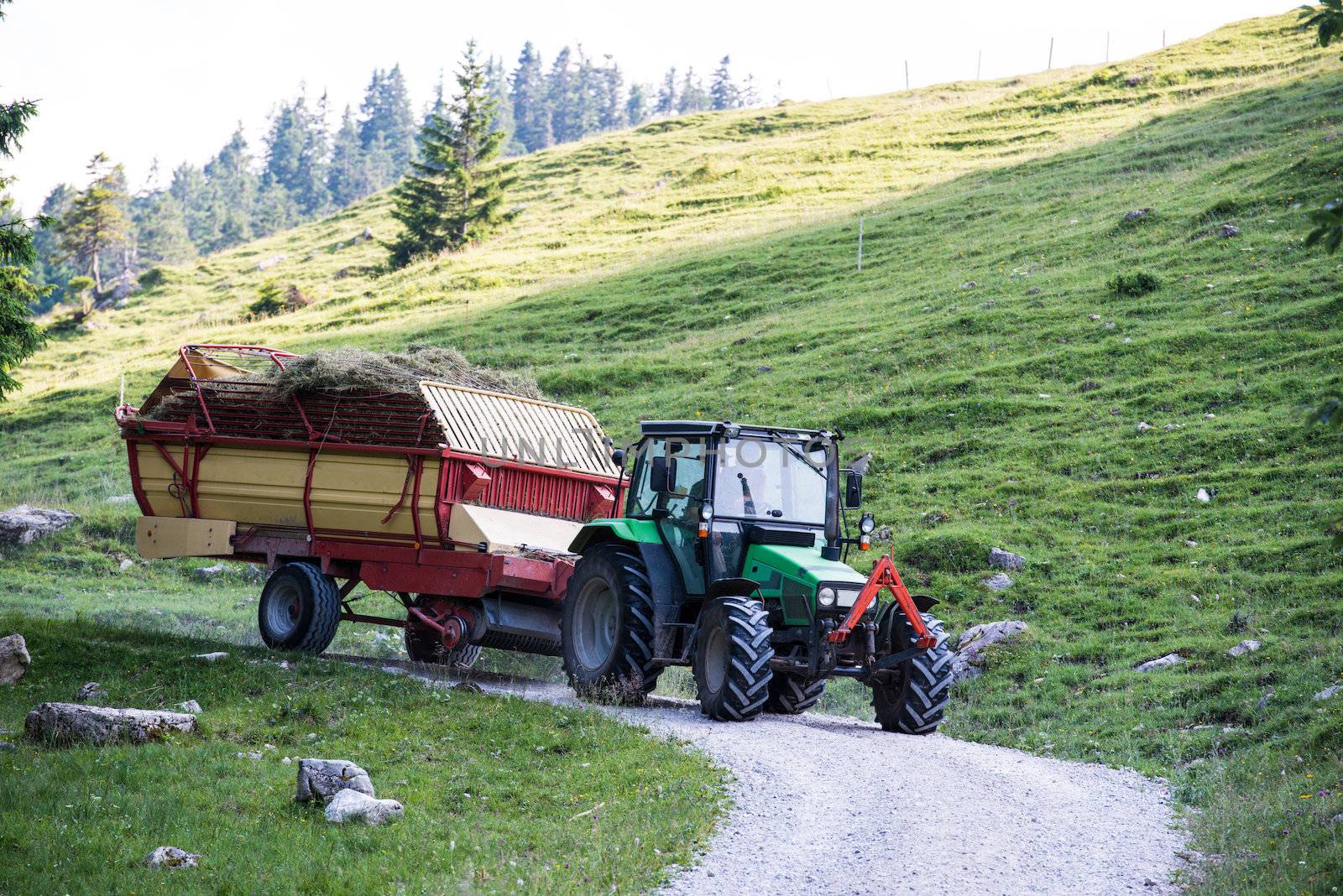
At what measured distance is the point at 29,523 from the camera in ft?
79.2

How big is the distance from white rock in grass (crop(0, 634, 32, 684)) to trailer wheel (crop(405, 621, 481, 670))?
14.3ft

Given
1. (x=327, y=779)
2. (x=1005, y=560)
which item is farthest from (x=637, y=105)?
(x=327, y=779)

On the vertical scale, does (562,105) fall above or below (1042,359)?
above

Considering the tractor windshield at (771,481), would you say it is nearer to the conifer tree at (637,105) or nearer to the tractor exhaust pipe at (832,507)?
the tractor exhaust pipe at (832,507)

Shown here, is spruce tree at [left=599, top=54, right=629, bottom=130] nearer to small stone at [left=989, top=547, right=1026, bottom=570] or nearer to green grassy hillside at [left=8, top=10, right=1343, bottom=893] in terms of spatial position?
green grassy hillside at [left=8, top=10, right=1343, bottom=893]

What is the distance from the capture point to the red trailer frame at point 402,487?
14211 mm

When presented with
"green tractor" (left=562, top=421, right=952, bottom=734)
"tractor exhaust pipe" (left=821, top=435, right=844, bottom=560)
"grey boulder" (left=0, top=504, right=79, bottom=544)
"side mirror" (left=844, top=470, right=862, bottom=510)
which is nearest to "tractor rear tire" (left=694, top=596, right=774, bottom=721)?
"green tractor" (left=562, top=421, right=952, bottom=734)

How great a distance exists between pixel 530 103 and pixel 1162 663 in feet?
508

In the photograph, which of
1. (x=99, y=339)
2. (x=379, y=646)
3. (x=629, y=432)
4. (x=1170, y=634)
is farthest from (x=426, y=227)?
(x=1170, y=634)

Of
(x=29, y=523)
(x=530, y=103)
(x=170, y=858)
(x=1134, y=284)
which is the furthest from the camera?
(x=530, y=103)

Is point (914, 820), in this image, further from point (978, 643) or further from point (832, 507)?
point (978, 643)

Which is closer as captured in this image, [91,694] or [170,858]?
[170,858]

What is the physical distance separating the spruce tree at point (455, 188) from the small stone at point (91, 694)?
2025 inches

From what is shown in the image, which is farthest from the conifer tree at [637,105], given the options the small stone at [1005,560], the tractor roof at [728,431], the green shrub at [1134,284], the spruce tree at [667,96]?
the tractor roof at [728,431]
